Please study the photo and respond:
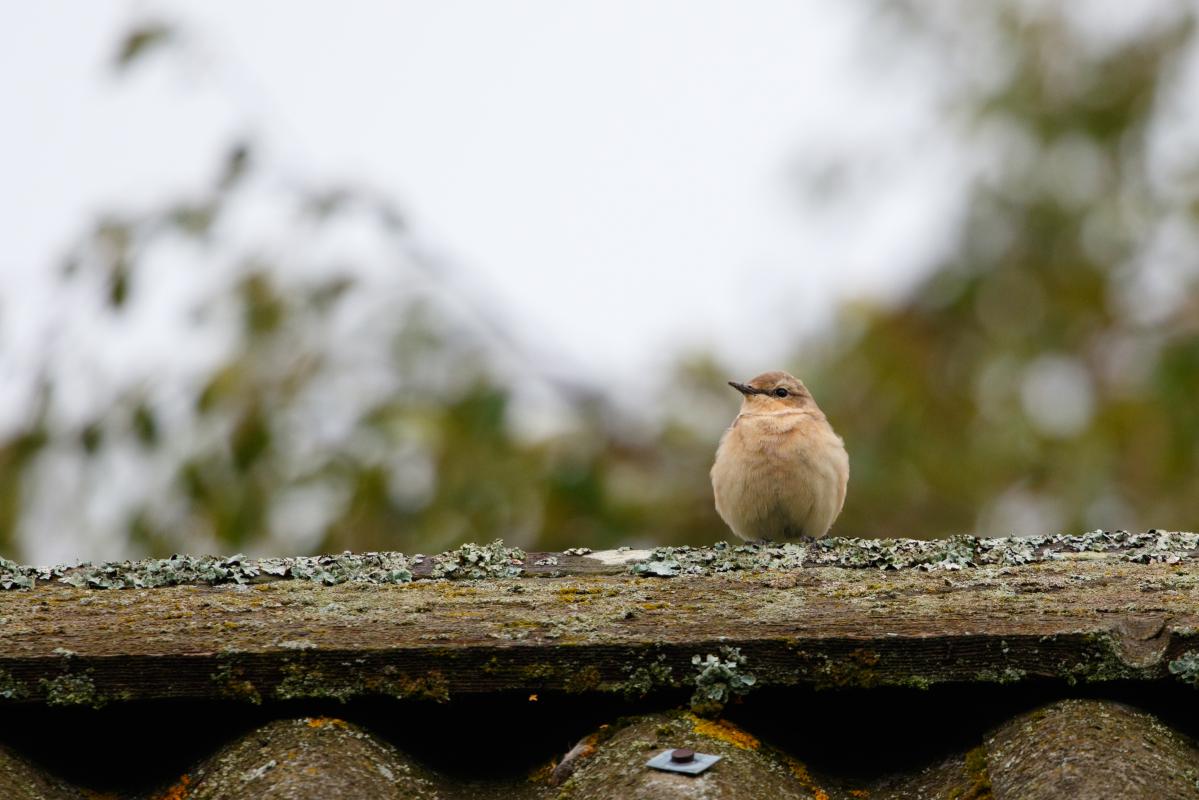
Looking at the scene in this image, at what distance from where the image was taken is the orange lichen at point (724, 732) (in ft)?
8.73

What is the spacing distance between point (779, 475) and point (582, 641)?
13.0 ft

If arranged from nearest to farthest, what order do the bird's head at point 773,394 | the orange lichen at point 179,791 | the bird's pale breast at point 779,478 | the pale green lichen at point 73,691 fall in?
the orange lichen at point 179,791
the pale green lichen at point 73,691
the bird's pale breast at point 779,478
the bird's head at point 773,394

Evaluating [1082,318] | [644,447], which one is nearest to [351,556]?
[644,447]

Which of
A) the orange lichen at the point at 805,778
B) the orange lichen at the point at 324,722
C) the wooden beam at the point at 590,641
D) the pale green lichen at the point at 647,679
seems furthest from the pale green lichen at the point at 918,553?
the orange lichen at the point at 324,722

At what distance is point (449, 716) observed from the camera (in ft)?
9.18

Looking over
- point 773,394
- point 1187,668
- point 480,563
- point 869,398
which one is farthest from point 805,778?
point 869,398

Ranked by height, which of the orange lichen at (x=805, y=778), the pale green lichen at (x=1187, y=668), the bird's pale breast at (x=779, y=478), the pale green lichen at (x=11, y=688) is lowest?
the orange lichen at (x=805, y=778)

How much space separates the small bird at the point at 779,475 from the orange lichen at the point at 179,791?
14.1ft

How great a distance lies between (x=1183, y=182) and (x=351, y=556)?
419 inches

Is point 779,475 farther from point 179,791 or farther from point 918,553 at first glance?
point 179,791

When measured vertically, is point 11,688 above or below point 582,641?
below

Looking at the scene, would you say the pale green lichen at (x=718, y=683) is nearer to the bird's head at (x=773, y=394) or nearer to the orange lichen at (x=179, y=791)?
the orange lichen at (x=179, y=791)

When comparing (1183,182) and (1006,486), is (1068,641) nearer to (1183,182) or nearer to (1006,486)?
(1006,486)

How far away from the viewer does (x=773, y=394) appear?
7.36 metres
